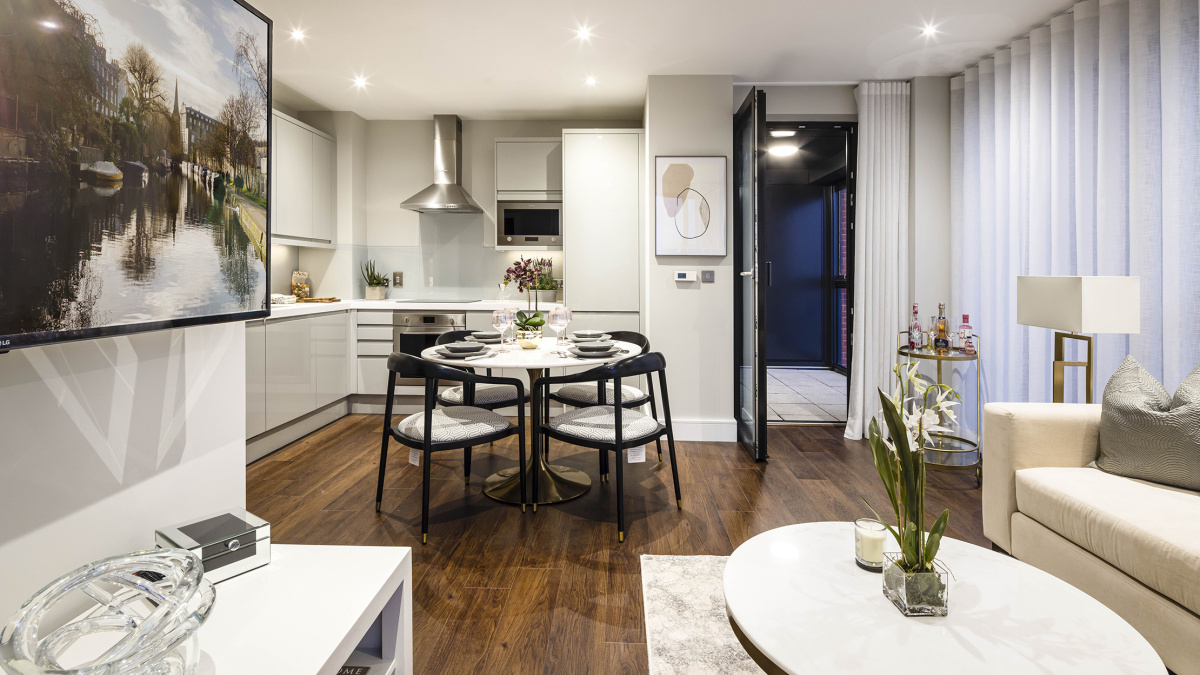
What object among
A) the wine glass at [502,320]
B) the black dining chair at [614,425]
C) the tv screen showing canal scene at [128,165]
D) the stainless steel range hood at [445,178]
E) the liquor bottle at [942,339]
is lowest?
the black dining chair at [614,425]

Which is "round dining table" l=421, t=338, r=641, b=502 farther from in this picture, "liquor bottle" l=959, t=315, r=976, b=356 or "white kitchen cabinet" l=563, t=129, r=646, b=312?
"liquor bottle" l=959, t=315, r=976, b=356

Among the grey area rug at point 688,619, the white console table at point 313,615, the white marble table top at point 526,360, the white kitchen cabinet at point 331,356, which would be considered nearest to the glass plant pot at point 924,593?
the grey area rug at point 688,619

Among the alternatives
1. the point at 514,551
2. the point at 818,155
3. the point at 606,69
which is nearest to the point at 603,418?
the point at 514,551

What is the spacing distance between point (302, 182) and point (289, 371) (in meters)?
1.60

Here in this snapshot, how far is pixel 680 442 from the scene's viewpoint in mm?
4234

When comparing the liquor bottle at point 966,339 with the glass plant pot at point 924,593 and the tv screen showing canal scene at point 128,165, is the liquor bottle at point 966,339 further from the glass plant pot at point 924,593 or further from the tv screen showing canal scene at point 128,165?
the tv screen showing canal scene at point 128,165

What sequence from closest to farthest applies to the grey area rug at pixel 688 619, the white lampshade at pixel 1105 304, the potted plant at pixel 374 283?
1. the grey area rug at pixel 688 619
2. the white lampshade at pixel 1105 304
3. the potted plant at pixel 374 283

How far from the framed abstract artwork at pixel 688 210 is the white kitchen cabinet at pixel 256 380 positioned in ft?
8.63

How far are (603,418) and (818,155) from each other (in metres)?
5.50

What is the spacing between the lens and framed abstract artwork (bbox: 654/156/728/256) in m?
4.14

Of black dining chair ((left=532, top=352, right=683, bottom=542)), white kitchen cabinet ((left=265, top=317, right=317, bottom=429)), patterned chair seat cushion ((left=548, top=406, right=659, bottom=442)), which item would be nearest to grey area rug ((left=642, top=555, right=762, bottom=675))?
black dining chair ((left=532, top=352, right=683, bottom=542))

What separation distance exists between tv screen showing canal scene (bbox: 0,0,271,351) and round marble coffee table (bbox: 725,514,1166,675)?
4.11 ft

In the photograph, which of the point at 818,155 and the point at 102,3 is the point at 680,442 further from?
the point at 818,155

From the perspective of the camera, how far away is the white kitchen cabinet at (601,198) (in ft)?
15.4
